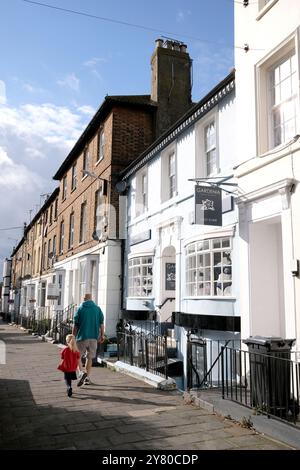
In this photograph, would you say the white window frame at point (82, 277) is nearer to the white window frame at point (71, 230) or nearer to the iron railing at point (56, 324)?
the iron railing at point (56, 324)

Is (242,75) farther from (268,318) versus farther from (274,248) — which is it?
(268,318)

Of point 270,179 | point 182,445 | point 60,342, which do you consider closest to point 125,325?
point 60,342

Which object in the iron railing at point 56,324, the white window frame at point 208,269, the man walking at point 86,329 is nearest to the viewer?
the man walking at point 86,329

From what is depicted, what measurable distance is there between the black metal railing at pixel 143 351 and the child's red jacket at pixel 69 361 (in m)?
2.00

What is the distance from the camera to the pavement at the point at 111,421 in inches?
196

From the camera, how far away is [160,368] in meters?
9.86

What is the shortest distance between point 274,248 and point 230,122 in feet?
10.6

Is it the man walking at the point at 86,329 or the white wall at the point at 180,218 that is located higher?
the white wall at the point at 180,218

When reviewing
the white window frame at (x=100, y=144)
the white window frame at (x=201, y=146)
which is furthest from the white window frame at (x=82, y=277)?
the white window frame at (x=201, y=146)

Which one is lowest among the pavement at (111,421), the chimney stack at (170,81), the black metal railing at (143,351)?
the pavement at (111,421)

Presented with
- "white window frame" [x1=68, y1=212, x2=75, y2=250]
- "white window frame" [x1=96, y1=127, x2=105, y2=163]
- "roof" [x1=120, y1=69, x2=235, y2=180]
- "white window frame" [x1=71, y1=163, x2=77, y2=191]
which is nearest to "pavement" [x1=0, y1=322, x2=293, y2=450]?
"roof" [x1=120, y1=69, x2=235, y2=180]

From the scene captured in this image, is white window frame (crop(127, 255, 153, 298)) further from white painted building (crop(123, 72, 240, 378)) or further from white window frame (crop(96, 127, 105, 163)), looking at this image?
white window frame (crop(96, 127, 105, 163))

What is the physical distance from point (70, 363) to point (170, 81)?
1387 cm

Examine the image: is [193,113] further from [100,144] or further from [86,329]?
[100,144]
